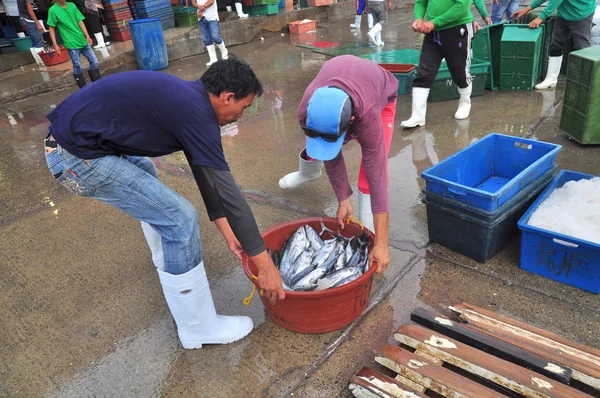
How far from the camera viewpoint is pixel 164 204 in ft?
7.06

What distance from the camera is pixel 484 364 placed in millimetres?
2107

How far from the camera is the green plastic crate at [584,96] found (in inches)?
160

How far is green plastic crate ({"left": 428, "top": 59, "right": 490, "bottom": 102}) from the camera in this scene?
5.92m

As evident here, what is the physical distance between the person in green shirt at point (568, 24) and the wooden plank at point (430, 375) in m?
4.94

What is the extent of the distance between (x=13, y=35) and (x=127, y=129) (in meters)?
12.3

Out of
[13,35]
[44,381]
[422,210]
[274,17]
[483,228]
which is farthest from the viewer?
[274,17]

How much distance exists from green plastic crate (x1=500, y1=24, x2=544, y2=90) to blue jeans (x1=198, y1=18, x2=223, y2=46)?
5525 mm

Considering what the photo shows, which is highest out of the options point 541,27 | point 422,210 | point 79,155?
point 79,155

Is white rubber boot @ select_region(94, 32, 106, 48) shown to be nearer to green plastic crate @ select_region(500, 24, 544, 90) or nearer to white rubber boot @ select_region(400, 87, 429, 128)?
white rubber boot @ select_region(400, 87, 429, 128)

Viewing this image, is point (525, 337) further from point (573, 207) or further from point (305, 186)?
point (305, 186)

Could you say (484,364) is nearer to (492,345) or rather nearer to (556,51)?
(492,345)

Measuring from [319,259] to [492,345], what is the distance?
980 millimetres

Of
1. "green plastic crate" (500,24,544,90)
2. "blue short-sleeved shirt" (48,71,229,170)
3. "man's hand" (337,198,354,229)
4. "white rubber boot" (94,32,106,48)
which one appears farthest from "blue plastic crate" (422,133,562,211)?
"white rubber boot" (94,32,106,48)

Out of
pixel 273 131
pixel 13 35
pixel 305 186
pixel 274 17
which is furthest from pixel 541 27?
pixel 13 35
